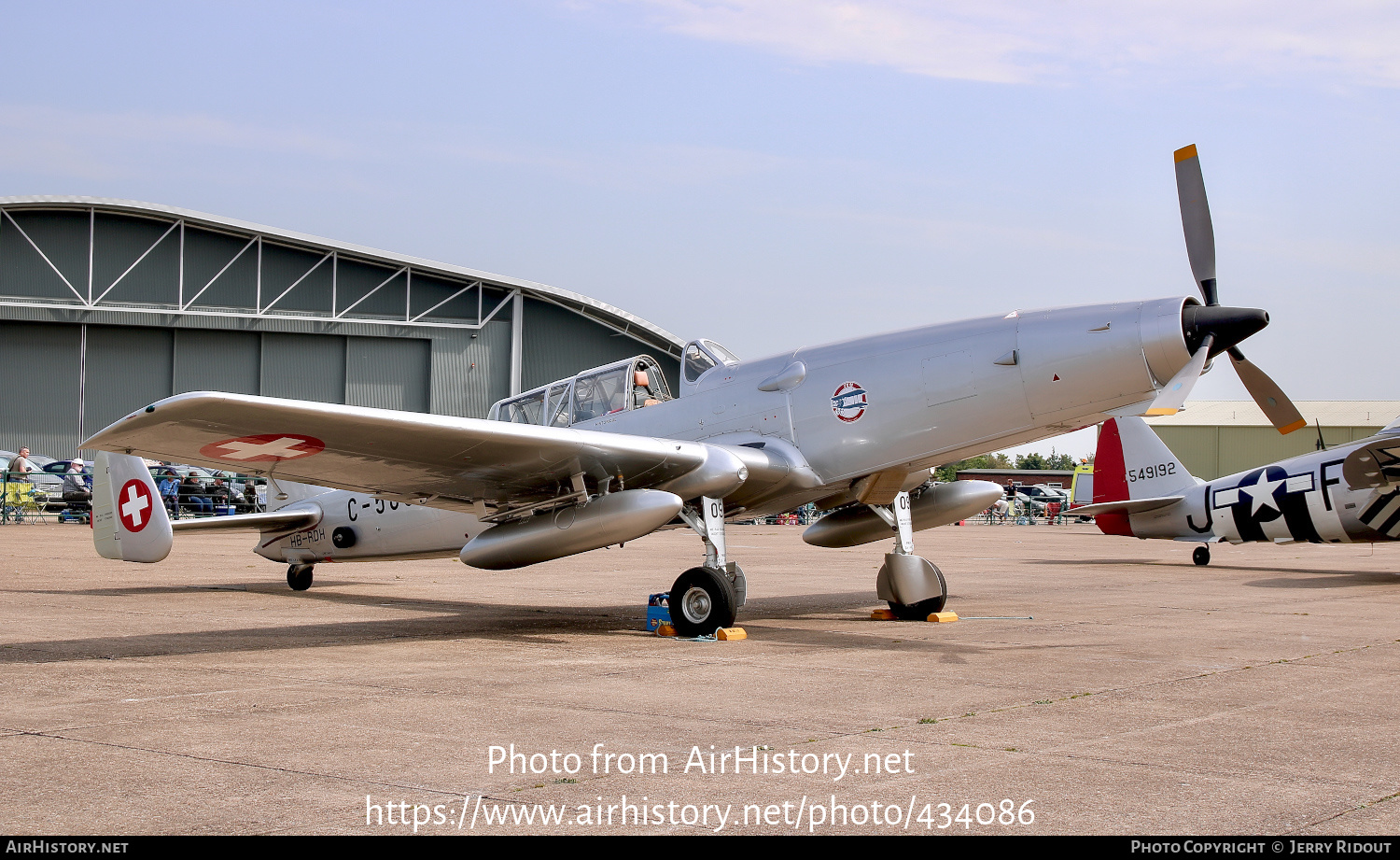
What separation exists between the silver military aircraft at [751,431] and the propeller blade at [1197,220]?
1cm

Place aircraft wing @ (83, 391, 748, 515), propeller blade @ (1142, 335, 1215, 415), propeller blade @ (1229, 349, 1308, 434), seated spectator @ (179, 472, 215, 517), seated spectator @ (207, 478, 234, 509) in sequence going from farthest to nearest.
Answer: seated spectator @ (207, 478, 234, 509), seated spectator @ (179, 472, 215, 517), propeller blade @ (1229, 349, 1308, 434), propeller blade @ (1142, 335, 1215, 415), aircraft wing @ (83, 391, 748, 515)

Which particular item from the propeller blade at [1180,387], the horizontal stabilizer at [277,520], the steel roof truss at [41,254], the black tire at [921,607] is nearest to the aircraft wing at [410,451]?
the black tire at [921,607]

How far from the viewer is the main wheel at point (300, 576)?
46.5ft

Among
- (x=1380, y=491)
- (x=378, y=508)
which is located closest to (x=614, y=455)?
(x=378, y=508)

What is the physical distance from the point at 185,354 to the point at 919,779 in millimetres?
41283

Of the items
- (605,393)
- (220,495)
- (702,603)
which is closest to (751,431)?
(702,603)

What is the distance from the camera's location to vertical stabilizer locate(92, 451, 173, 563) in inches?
474

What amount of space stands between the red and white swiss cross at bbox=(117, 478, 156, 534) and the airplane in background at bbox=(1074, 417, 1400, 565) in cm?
1304

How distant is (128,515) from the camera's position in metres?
12.1

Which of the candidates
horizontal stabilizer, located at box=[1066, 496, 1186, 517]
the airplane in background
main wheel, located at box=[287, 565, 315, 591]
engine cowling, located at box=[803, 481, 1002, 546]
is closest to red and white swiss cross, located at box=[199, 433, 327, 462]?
engine cowling, located at box=[803, 481, 1002, 546]

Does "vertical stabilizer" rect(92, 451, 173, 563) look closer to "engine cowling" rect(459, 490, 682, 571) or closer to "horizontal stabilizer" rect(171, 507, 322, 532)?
"horizontal stabilizer" rect(171, 507, 322, 532)

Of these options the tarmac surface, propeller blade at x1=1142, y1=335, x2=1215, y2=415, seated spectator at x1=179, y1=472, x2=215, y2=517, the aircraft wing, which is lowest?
the tarmac surface

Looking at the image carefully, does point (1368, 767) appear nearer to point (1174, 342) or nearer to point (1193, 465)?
point (1174, 342)

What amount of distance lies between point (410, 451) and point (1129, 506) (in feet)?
56.0
